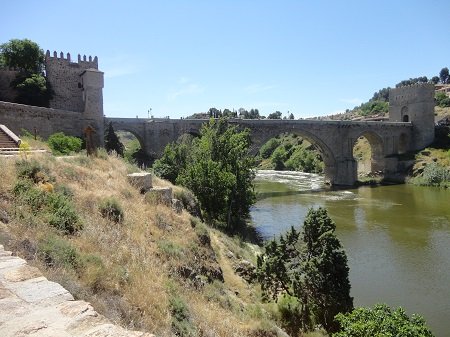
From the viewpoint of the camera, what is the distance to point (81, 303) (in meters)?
3.93

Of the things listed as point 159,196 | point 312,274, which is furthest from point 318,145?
point 159,196

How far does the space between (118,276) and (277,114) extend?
135386 mm

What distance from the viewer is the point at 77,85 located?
3553 centimetres

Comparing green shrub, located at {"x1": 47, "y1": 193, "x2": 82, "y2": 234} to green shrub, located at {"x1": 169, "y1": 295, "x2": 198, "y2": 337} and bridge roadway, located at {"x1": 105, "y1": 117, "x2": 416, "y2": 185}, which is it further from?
bridge roadway, located at {"x1": 105, "y1": 117, "x2": 416, "y2": 185}

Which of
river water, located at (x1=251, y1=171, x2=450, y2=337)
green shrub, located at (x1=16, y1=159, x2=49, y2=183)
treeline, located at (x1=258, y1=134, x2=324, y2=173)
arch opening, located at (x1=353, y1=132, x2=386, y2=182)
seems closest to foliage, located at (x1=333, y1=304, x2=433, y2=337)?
river water, located at (x1=251, y1=171, x2=450, y2=337)

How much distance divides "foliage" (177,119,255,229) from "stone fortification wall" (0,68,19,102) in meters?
→ 17.3

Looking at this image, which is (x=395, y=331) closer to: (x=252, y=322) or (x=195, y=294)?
(x=252, y=322)

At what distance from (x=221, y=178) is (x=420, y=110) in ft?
158

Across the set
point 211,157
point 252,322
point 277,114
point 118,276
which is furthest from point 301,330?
point 277,114

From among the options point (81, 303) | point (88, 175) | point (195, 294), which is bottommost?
point (195, 294)

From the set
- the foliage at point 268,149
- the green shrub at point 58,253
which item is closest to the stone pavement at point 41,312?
the green shrub at point 58,253

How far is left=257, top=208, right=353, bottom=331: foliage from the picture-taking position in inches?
490

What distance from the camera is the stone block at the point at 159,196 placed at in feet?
39.6

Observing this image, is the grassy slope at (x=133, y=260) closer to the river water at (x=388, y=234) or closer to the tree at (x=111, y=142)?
the river water at (x=388, y=234)
